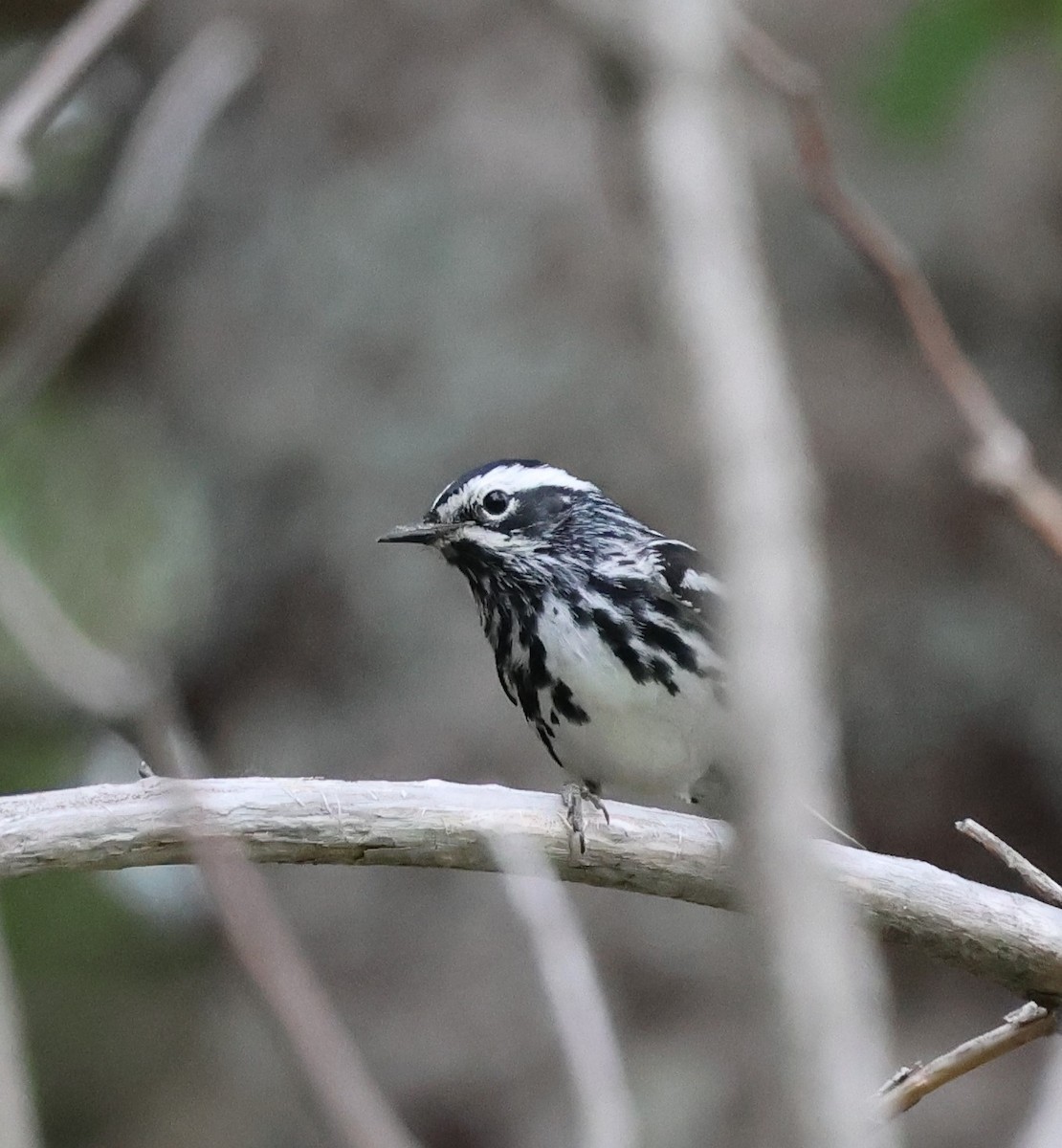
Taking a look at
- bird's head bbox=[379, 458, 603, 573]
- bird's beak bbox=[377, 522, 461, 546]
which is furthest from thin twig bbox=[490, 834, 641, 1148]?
bird's head bbox=[379, 458, 603, 573]

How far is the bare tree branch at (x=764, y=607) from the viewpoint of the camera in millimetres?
629

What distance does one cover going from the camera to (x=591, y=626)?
12.1 feet

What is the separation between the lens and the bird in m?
3.62

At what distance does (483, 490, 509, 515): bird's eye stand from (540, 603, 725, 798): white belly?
1.17ft

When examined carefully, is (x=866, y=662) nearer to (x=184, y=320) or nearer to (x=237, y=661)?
(x=237, y=661)

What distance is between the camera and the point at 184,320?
6.14m

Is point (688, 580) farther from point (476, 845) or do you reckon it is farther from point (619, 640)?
point (476, 845)

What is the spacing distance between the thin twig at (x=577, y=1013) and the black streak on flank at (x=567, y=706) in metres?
1.15

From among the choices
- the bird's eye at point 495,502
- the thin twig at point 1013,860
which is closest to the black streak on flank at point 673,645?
the bird's eye at point 495,502

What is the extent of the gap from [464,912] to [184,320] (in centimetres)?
241

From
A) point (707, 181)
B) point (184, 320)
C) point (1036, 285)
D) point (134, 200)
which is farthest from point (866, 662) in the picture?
point (707, 181)

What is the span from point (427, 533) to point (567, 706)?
55 cm

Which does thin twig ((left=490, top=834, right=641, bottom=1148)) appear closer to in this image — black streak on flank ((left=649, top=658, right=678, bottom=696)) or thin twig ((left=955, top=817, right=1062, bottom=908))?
thin twig ((left=955, top=817, right=1062, bottom=908))

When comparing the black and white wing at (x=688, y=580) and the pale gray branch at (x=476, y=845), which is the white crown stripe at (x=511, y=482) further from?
the pale gray branch at (x=476, y=845)
